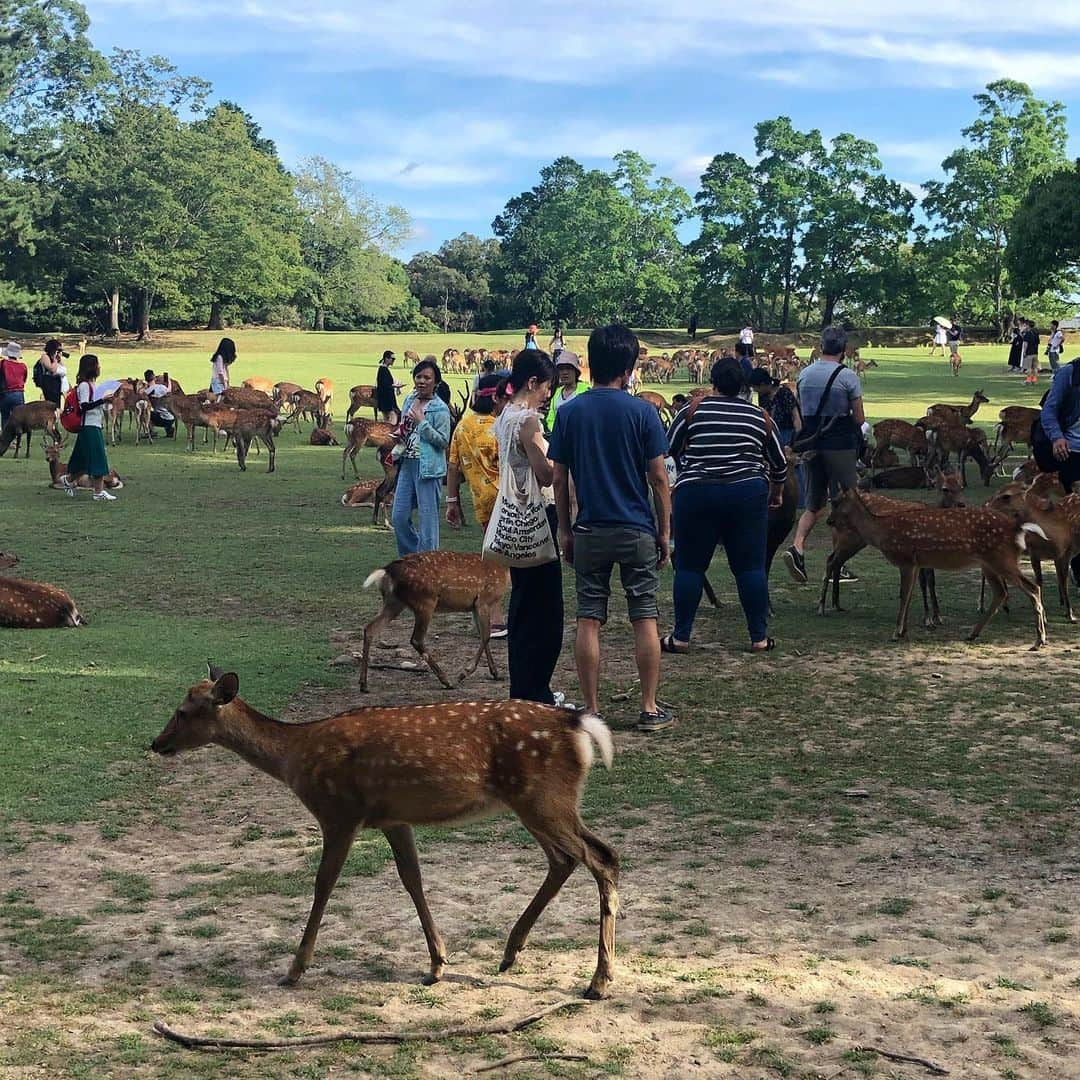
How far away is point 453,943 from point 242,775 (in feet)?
7.09

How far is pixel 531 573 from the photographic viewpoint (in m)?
6.75

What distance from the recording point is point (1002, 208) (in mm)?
66250

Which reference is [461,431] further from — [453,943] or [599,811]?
[453,943]

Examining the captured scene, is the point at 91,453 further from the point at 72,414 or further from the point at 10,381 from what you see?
the point at 10,381

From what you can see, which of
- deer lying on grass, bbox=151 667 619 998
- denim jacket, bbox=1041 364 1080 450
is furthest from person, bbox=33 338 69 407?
deer lying on grass, bbox=151 667 619 998

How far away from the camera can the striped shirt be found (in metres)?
8.19

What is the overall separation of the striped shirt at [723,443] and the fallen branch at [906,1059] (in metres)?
4.83

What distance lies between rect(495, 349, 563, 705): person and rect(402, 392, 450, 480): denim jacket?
9.19ft

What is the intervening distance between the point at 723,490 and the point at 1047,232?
69.7 ft

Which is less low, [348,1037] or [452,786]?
[452,786]

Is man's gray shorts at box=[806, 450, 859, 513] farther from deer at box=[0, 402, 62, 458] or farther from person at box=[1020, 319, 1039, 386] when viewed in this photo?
person at box=[1020, 319, 1039, 386]

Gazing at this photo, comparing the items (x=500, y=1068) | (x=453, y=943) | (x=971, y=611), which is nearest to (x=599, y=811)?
(x=453, y=943)

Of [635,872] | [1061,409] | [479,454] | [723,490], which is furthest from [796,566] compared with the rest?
[635,872]

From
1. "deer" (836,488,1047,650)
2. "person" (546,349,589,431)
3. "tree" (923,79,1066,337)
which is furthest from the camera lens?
"tree" (923,79,1066,337)
